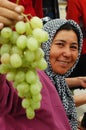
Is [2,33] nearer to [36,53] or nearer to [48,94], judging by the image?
[36,53]

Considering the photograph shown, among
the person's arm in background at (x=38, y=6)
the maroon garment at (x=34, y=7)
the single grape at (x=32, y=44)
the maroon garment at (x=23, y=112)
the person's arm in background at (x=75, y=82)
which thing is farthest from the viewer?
the person's arm in background at (x=38, y=6)

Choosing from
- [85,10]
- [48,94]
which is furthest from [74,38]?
[85,10]

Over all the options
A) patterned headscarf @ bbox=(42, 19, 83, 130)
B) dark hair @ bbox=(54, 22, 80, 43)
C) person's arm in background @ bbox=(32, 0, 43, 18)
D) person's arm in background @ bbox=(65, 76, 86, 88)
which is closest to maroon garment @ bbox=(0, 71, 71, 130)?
patterned headscarf @ bbox=(42, 19, 83, 130)

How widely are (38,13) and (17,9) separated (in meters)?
2.26

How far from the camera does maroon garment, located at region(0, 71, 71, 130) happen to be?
113 centimetres

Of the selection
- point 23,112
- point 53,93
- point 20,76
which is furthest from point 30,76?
point 53,93

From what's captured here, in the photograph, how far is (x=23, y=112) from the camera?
1.19m

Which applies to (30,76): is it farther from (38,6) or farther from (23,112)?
(38,6)

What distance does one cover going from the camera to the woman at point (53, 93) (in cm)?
115

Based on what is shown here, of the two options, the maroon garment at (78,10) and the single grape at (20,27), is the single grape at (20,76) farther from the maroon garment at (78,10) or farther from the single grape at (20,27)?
the maroon garment at (78,10)

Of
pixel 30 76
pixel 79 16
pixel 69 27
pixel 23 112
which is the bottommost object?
pixel 23 112

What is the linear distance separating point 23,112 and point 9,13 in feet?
1.59

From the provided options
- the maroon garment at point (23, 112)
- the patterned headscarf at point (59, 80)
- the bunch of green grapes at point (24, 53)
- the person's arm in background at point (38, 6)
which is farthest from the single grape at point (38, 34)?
the person's arm in background at point (38, 6)

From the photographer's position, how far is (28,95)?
0.91 meters
